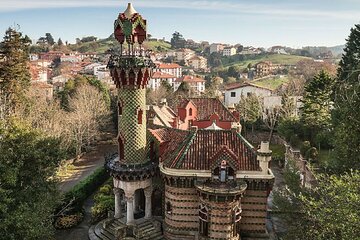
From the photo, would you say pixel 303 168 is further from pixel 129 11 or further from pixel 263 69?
pixel 263 69

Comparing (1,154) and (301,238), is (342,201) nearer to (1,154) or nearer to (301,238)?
(301,238)

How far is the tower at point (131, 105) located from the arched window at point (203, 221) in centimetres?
452

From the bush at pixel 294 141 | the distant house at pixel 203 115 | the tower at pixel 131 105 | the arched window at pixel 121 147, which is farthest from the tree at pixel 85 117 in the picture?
the bush at pixel 294 141

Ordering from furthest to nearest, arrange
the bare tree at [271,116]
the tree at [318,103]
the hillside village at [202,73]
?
the hillside village at [202,73], the bare tree at [271,116], the tree at [318,103]

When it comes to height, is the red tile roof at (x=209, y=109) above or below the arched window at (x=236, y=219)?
above

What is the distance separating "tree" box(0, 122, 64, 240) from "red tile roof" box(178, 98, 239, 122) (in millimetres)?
20377

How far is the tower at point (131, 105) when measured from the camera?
2434cm

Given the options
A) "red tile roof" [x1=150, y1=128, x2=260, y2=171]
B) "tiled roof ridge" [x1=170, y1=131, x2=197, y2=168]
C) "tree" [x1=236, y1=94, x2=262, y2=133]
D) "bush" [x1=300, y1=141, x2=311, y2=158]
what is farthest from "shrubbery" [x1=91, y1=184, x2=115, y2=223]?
"tree" [x1=236, y1=94, x2=262, y2=133]

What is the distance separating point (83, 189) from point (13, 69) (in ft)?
67.9

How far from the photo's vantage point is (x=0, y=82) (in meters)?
45.2

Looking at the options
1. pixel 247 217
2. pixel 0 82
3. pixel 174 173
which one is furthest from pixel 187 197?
pixel 0 82

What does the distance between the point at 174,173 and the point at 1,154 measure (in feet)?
36.9

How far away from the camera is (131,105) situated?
2531cm

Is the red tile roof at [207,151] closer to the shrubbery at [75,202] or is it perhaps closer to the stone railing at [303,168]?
the shrubbery at [75,202]
